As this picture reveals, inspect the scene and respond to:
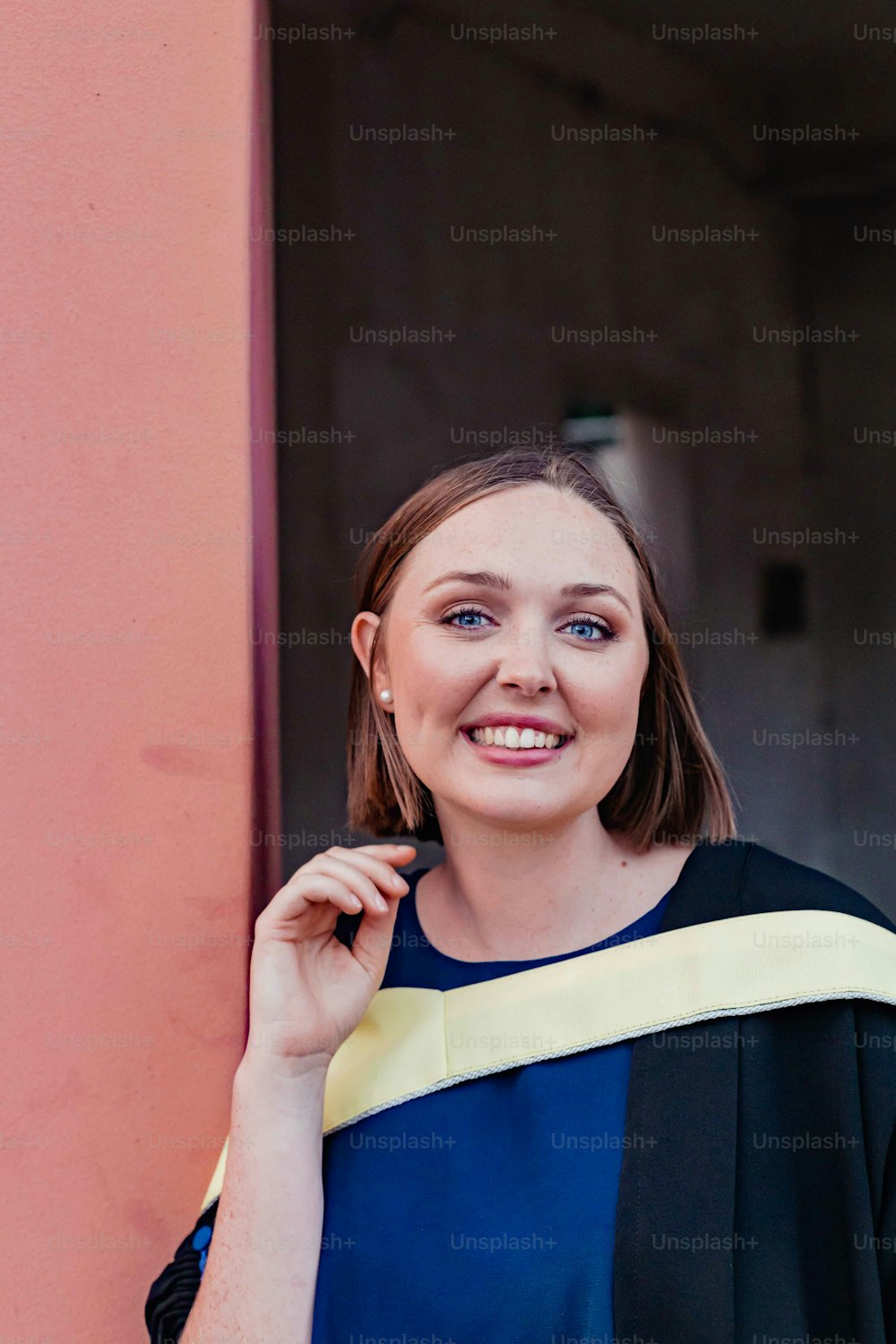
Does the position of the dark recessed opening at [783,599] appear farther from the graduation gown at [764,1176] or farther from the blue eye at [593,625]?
the graduation gown at [764,1176]

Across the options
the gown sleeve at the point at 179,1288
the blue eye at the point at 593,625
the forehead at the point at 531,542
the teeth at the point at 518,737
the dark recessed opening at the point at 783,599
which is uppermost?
the dark recessed opening at the point at 783,599

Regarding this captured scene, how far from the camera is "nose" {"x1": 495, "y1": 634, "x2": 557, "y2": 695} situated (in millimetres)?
1606

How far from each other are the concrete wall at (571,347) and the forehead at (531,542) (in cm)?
89

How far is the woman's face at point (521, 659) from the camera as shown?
1.64m

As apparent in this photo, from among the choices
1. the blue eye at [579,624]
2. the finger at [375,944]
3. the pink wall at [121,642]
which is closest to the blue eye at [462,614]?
the blue eye at [579,624]

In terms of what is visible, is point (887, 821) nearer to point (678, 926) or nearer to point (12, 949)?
point (678, 926)

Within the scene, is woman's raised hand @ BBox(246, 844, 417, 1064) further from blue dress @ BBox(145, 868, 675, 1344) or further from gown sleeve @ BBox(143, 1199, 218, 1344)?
gown sleeve @ BBox(143, 1199, 218, 1344)

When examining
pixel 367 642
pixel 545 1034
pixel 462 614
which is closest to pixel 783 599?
pixel 367 642

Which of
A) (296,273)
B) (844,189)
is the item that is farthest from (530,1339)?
(844,189)

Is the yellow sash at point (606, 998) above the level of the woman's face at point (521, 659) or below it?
below

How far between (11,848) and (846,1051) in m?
1.22

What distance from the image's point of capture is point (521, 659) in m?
1.61

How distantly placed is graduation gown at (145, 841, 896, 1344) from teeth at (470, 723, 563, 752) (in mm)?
398

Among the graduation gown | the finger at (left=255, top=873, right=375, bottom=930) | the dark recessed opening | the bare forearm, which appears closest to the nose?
the finger at (left=255, top=873, right=375, bottom=930)
